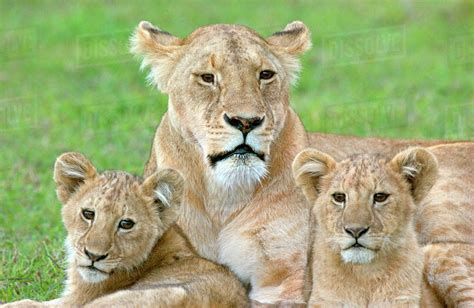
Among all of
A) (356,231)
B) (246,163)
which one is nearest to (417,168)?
(356,231)

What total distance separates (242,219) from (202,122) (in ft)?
1.86

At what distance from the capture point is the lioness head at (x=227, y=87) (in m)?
6.68

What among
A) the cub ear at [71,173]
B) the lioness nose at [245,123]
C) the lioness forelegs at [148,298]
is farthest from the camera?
the cub ear at [71,173]

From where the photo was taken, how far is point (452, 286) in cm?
661

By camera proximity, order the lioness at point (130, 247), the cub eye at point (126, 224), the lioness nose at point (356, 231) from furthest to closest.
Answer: the cub eye at point (126, 224), the lioness at point (130, 247), the lioness nose at point (356, 231)

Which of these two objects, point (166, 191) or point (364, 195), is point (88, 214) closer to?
point (166, 191)

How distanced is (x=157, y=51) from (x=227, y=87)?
663 mm

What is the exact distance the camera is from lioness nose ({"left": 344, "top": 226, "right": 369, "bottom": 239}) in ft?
19.7

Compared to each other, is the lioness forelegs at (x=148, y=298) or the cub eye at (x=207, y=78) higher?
the cub eye at (x=207, y=78)

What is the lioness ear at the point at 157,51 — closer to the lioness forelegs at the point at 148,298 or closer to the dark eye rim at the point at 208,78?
the dark eye rim at the point at 208,78

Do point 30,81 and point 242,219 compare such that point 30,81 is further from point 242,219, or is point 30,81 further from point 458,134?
point 242,219

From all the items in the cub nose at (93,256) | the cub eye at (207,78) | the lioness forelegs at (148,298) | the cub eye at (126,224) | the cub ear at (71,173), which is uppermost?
the cub eye at (207,78)

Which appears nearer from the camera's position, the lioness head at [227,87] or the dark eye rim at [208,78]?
the lioness head at [227,87]

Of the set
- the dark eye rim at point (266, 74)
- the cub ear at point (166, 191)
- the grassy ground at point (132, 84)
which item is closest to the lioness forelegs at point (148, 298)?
the cub ear at point (166, 191)
